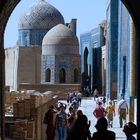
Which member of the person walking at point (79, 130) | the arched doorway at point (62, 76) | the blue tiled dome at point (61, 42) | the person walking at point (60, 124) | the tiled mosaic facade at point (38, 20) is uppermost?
the tiled mosaic facade at point (38, 20)

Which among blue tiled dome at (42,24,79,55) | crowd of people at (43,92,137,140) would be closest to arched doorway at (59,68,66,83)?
blue tiled dome at (42,24,79,55)

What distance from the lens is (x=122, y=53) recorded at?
24.9m

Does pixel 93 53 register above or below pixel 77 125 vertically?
above

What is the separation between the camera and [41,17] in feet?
182

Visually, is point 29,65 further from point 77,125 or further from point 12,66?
point 77,125

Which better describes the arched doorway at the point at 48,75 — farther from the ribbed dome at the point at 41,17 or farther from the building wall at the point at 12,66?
the ribbed dome at the point at 41,17

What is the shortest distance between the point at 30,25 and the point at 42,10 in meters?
1.94

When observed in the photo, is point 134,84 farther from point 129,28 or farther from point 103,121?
point 103,121

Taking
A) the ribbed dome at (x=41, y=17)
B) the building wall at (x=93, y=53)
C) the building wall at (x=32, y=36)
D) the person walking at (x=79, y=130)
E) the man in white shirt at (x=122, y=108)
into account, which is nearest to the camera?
Result: the person walking at (x=79, y=130)

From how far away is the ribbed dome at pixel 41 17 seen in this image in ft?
182

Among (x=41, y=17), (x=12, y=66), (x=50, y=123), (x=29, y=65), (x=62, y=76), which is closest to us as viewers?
(x=50, y=123)

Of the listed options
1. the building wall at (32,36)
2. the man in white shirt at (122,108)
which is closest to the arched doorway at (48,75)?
the building wall at (32,36)

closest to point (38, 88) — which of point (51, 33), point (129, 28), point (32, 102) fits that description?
point (51, 33)

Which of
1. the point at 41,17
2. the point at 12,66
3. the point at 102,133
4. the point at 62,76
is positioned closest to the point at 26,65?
the point at 12,66
